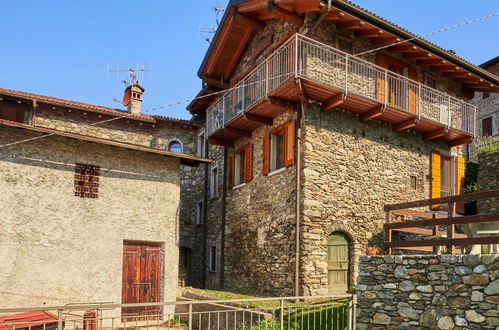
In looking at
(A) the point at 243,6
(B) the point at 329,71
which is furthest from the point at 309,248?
(A) the point at 243,6

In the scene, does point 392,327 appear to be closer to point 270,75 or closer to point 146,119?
point 270,75

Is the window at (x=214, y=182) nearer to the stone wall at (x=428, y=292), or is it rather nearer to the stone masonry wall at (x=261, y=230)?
the stone masonry wall at (x=261, y=230)

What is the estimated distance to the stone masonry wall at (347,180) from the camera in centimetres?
1266

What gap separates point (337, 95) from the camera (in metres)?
12.8

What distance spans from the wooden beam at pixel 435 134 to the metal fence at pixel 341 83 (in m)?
0.28

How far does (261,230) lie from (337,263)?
2.78 m

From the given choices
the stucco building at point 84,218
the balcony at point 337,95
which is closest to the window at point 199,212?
the balcony at point 337,95

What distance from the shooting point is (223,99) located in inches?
653

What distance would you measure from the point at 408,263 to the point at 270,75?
7022mm

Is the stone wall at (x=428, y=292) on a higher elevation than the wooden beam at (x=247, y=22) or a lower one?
lower

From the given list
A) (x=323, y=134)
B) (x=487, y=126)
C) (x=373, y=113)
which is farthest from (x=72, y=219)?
(x=487, y=126)

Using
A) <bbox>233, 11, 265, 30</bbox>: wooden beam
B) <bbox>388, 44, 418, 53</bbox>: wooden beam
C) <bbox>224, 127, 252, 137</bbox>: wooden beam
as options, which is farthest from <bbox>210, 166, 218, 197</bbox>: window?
<bbox>388, 44, 418, 53</bbox>: wooden beam

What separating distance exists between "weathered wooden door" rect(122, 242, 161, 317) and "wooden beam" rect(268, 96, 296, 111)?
5402 mm

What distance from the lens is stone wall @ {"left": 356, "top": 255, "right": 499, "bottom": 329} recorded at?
25.8 ft
